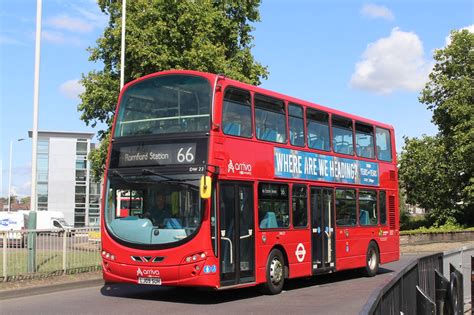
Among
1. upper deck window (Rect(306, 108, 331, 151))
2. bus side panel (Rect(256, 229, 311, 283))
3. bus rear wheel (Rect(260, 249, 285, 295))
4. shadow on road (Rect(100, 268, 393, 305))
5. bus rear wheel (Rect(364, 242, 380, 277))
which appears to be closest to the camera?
shadow on road (Rect(100, 268, 393, 305))

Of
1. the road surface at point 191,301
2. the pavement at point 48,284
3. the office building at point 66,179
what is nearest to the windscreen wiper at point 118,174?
the road surface at point 191,301

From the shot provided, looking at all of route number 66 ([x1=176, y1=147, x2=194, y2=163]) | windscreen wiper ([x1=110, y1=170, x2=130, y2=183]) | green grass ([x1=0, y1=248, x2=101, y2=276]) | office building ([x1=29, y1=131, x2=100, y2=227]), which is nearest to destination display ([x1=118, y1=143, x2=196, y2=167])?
route number 66 ([x1=176, y1=147, x2=194, y2=163])

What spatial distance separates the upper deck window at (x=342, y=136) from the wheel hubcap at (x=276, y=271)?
4201 mm

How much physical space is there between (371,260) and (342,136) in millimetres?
4084

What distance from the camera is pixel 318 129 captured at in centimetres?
1543

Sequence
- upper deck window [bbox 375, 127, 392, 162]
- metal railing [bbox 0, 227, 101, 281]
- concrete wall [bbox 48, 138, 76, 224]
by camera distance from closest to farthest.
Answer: metal railing [bbox 0, 227, 101, 281]
upper deck window [bbox 375, 127, 392, 162]
concrete wall [bbox 48, 138, 76, 224]

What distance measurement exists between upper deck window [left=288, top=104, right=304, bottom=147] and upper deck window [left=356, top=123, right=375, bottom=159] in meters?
3.27

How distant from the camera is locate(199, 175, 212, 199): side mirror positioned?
1095 cm

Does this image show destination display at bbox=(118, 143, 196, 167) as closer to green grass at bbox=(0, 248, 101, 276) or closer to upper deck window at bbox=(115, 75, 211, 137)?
upper deck window at bbox=(115, 75, 211, 137)

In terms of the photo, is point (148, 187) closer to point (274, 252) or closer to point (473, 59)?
point (274, 252)

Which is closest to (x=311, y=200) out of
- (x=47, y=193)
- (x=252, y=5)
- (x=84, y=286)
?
(x=84, y=286)

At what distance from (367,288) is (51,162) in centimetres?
7174

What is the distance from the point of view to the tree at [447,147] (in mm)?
42812

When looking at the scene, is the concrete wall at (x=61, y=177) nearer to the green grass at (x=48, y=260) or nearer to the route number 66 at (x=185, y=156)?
the green grass at (x=48, y=260)
